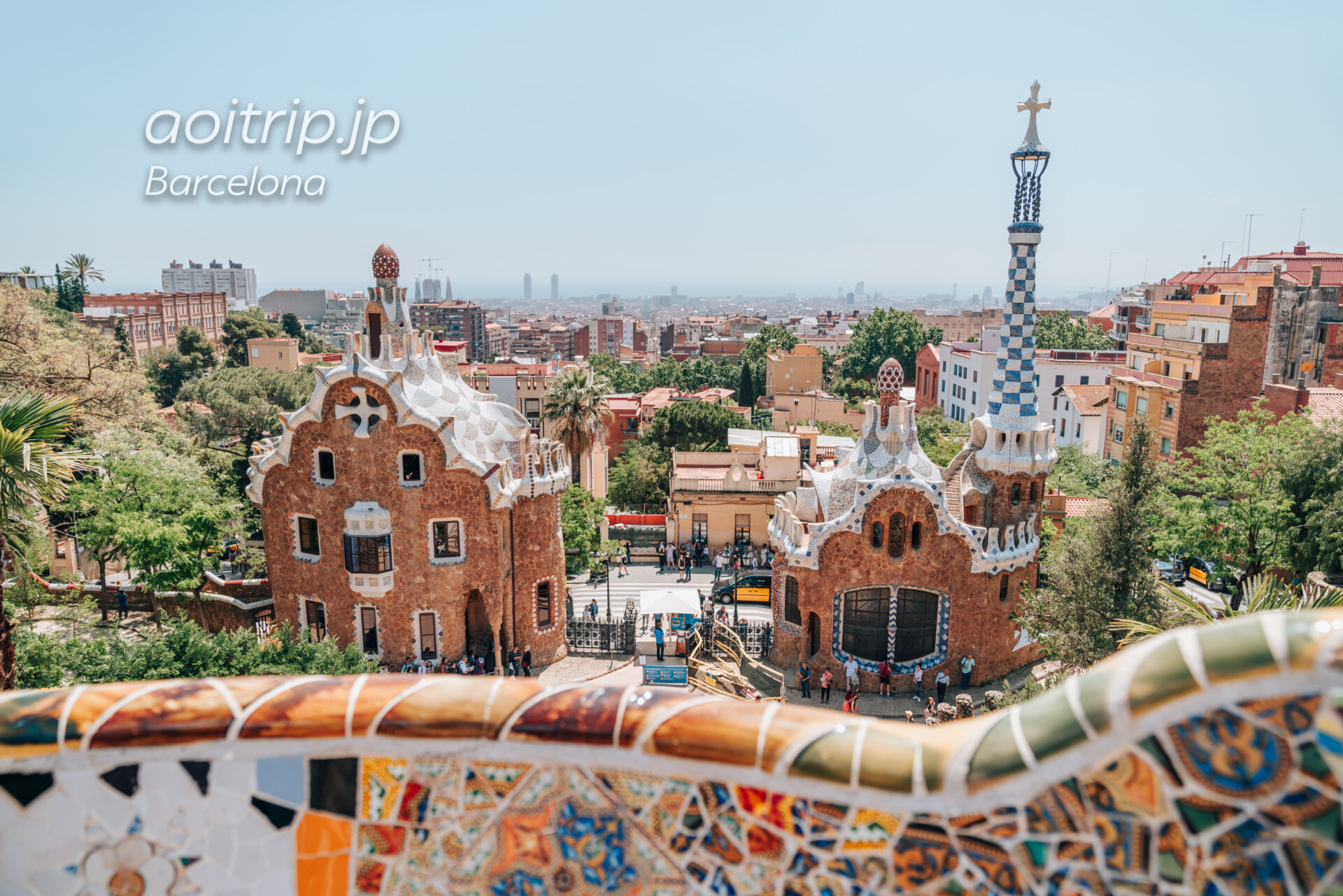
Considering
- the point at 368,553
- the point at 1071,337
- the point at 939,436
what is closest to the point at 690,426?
the point at 939,436

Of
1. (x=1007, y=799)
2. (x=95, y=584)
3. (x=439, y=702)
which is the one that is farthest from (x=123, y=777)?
(x=95, y=584)

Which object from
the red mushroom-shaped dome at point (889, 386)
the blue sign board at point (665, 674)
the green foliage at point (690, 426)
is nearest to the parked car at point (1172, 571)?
the red mushroom-shaped dome at point (889, 386)

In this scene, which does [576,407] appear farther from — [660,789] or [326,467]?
[660,789]

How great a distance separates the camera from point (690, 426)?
2066 inches

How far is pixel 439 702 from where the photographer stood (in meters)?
4.25

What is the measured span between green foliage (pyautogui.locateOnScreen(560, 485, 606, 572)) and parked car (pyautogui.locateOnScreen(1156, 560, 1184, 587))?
18.8 metres

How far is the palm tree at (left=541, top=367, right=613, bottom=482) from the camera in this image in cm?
3391

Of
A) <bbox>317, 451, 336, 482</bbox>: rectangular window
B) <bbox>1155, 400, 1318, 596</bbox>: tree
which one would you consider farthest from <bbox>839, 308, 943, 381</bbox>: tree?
<bbox>317, 451, 336, 482</bbox>: rectangular window

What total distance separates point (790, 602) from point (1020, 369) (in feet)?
27.4

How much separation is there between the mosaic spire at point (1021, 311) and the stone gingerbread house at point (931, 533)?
0.03 meters

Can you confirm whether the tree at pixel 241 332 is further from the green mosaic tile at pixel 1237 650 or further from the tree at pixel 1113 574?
the green mosaic tile at pixel 1237 650

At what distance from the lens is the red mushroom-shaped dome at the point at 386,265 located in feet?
77.5

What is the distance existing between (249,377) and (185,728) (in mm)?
50475

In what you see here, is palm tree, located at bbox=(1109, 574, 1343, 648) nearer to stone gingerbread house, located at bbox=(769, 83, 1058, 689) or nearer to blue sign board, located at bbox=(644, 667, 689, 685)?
stone gingerbread house, located at bbox=(769, 83, 1058, 689)
